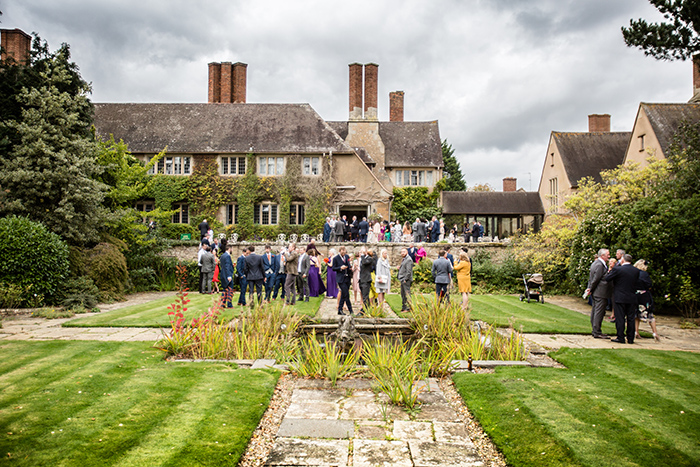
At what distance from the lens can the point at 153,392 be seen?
6.03 meters

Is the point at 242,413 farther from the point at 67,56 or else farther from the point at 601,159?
the point at 601,159

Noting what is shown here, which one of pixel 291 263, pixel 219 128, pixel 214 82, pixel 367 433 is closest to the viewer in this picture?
pixel 367 433

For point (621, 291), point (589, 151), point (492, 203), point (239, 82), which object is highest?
point (239, 82)

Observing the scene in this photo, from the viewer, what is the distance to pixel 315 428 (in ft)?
17.6

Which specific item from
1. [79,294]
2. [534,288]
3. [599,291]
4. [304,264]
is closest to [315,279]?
[304,264]

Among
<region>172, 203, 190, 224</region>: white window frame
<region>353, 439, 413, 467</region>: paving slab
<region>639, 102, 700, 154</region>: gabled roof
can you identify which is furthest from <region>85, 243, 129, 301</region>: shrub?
<region>639, 102, 700, 154</region>: gabled roof

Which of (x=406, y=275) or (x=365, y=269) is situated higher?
(x=365, y=269)

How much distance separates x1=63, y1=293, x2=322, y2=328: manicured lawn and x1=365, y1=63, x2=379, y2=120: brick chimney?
2390 centimetres

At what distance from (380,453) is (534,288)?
1445cm

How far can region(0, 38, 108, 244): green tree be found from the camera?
14430 mm

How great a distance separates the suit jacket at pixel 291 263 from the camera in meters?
13.4

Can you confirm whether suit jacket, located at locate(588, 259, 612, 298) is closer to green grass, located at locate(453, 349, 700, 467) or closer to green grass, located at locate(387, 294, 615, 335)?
green grass, located at locate(387, 294, 615, 335)

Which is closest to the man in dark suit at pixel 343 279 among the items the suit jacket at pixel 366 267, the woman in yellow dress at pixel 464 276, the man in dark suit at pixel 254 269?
the suit jacket at pixel 366 267

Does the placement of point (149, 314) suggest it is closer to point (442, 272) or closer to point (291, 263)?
point (291, 263)
